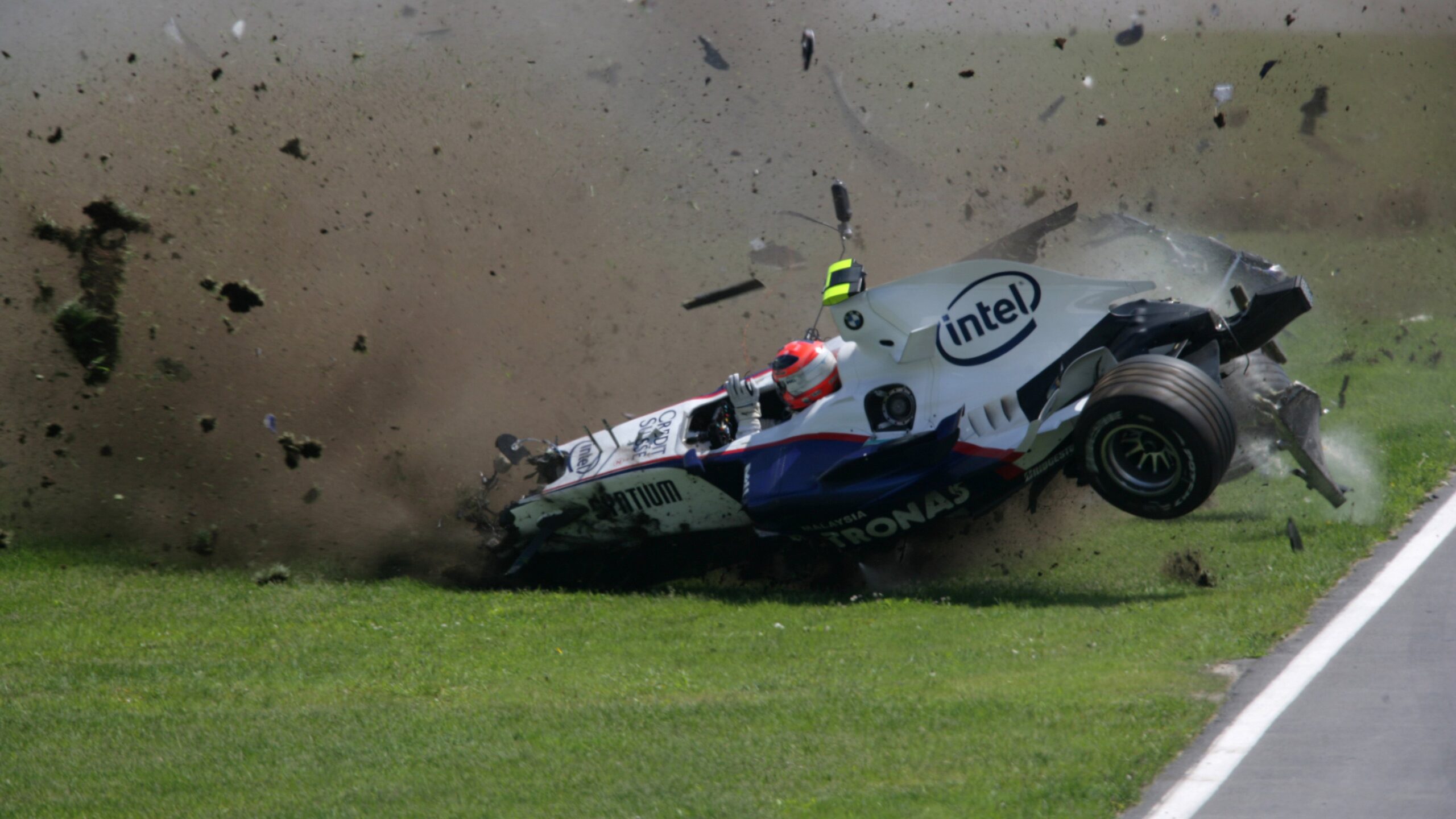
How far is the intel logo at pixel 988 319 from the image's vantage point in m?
11.0

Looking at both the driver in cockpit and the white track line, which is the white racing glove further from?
the white track line

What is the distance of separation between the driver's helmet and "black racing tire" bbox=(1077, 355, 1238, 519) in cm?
268

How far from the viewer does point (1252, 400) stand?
11.5 m

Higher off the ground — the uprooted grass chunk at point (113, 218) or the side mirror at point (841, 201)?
the uprooted grass chunk at point (113, 218)

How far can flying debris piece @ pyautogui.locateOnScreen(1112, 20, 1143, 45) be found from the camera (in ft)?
82.3

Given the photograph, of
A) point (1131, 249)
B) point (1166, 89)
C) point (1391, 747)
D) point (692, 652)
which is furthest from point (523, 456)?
point (1166, 89)

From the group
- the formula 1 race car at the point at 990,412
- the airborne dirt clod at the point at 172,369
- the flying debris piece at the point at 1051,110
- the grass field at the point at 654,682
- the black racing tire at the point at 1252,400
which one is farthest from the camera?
the flying debris piece at the point at 1051,110

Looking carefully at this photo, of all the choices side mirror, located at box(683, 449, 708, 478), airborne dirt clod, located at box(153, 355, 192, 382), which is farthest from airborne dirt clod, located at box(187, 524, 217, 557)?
side mirror, located at box(683, 449, 708, 478)

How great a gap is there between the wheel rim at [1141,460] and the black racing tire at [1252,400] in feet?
6.59

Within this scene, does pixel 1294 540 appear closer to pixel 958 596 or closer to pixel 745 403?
pixel 958 596

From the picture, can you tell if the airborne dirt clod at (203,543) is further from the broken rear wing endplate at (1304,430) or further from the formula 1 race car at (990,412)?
the broken rear wing endplate at (1304,430)

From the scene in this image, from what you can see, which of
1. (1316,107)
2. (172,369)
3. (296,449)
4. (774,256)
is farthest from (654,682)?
(1316,107)

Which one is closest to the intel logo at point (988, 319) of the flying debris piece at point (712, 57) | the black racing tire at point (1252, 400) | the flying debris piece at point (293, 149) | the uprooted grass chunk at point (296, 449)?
the black racing tire at point (1252, 400)

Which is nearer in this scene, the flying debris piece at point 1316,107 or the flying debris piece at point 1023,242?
the flying debris piece at point 1023,242
